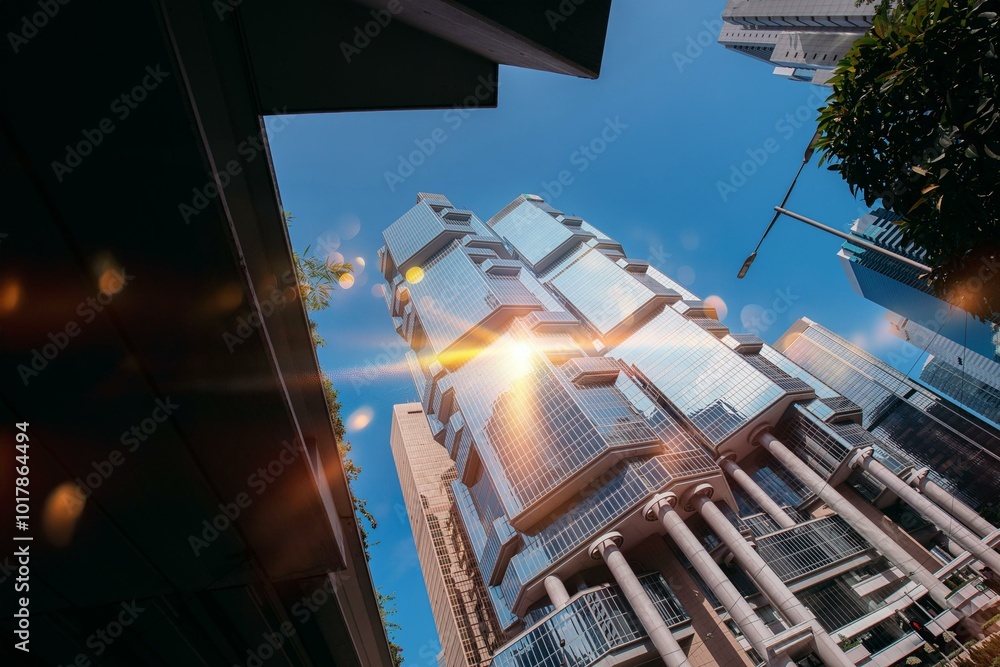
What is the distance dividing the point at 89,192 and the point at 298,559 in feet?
11.0

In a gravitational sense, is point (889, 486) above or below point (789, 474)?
below

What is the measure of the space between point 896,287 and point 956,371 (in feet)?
124

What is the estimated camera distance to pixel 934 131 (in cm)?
671

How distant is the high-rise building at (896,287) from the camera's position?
7125 centimetres

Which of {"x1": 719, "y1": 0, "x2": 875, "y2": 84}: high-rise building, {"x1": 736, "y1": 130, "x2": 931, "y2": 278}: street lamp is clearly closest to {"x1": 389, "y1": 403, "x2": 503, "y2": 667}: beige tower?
{"x1": 736, "y1": 130, "x2": 931, "y2": 278}: street lamp

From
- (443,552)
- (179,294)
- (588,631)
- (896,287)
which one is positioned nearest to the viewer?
(179,294)

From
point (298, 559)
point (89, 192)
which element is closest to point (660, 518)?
point (298, 559)

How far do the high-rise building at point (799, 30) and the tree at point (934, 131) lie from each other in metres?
62.6

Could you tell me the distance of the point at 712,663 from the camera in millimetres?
34219

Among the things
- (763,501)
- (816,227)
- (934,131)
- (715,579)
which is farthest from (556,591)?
(934,131)

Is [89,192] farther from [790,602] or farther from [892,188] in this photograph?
[790,602]

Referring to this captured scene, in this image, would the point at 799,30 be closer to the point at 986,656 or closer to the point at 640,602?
the point at 640,602

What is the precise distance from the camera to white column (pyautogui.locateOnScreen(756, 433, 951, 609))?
39844mm

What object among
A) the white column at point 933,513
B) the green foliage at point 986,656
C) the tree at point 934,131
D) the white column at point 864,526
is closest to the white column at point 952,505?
the white column at point 933,513
